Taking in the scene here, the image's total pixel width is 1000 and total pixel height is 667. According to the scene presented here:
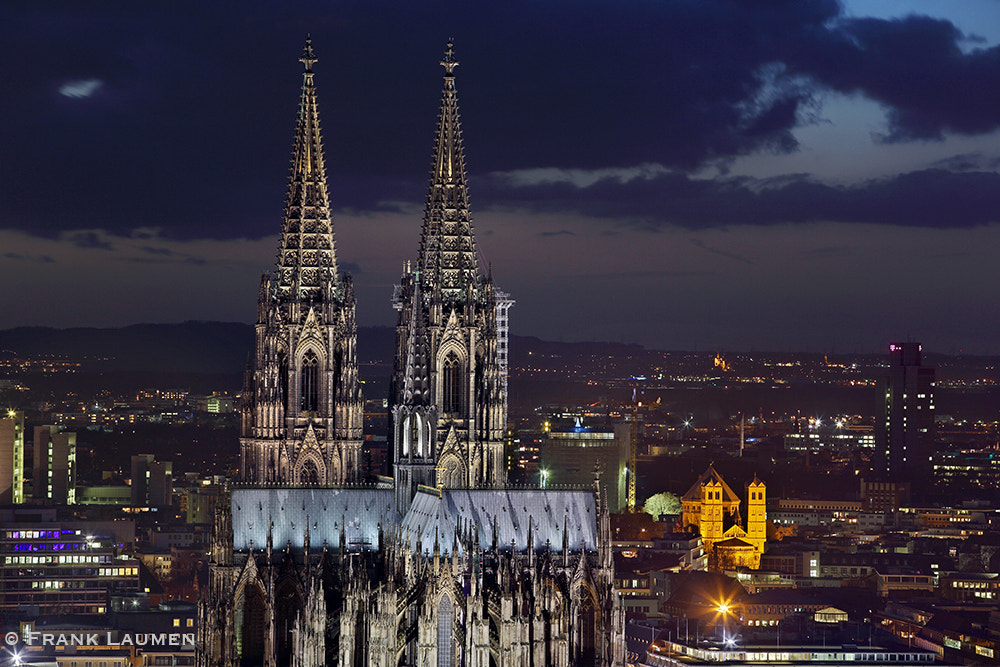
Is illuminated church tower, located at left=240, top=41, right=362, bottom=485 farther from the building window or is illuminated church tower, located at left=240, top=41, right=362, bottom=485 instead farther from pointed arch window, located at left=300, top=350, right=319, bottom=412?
the building window

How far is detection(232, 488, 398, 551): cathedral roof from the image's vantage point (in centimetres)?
8894

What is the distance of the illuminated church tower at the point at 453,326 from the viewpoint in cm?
10381

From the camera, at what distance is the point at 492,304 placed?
106 metres

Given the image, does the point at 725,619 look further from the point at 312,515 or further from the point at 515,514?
the point at 312,515

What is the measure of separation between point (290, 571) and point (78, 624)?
53.3 metres

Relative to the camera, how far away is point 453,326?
4119 inches

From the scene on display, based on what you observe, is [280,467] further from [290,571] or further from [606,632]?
[606,632]

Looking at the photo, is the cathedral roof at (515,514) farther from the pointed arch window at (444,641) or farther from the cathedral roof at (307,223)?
the cathedral roof at (307,223)

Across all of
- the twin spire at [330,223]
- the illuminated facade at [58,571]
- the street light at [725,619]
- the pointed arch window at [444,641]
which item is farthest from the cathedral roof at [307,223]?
the illuminated facade at [58,571]

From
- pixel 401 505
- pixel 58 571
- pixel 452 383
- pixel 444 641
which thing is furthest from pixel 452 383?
pixel 58 571

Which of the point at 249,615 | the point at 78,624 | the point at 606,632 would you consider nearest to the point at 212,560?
the point at 249,615

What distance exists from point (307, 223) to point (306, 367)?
696 centimetres

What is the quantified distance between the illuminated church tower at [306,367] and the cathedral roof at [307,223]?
0.16ft

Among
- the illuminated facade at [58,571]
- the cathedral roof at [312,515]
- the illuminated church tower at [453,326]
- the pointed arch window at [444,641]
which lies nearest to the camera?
the pointed arch window at [444,641]
